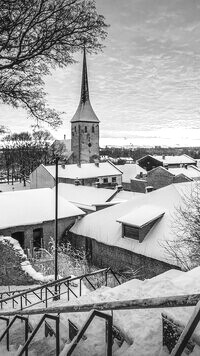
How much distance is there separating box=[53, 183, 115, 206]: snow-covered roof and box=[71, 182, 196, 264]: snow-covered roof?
28.9 ft

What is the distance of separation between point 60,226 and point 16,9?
22.2m

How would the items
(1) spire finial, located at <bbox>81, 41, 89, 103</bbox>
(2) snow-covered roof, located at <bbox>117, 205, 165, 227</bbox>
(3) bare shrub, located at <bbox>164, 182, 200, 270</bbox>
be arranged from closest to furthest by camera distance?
(3) bare shrub, located at <bbox>164, 182, 200, 270</bbox> → (2) snow-covered roof, located at <bbox>117, 205, 165, 227</bbox> → (1) spire finial, located at <bbox>81, 41, 89, 103</bbox>

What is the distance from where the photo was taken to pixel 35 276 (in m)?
18.2

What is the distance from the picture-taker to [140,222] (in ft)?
71.1

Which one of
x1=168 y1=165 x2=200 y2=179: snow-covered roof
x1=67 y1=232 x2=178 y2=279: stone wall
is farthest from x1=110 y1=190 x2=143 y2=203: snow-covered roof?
x1=168 y1=165 x2=200 y2=179: snow-covered roof

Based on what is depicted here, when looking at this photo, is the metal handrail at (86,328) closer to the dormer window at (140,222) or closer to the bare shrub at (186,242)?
the bare shrub at (186,242)

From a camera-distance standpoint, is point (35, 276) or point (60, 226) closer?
point (35, 276)

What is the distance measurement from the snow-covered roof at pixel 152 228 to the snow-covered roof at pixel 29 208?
2309mm

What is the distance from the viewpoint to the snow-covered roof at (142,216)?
21698mm

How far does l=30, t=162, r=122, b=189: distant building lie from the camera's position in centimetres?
5447

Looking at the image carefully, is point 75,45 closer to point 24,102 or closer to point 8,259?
point 24,102

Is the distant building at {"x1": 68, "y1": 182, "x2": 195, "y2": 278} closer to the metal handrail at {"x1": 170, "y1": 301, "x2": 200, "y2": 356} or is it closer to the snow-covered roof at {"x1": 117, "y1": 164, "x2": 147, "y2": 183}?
the metal handrail at {"x1": 170, "y1": 301, "x2": 200, "y2": 356}

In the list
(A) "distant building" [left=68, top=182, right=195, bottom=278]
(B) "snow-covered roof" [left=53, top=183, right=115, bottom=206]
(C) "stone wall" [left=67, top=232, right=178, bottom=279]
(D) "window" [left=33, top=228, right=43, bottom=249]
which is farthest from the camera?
(B) "snow-covered roof" [left=53, top=183, right=115, bottom=206]

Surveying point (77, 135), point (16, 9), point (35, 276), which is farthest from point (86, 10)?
point (77, 135)
